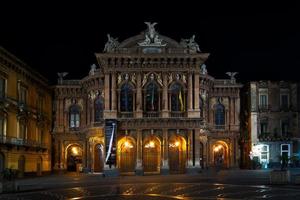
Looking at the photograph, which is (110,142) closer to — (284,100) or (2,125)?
(2,125)

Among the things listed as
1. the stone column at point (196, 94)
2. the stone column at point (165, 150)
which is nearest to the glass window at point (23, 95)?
the stone column at point (165, 150)

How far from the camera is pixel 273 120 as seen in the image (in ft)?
247

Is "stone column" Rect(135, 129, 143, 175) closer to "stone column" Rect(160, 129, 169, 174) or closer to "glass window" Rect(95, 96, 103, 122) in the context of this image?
"stone column" Rect(160, 129, 169, 174)

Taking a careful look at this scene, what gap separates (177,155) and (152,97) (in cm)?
716

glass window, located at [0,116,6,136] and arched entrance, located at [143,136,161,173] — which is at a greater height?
glass window, located at [0,116,6,136]

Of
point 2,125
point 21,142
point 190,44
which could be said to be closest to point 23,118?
point 21,142

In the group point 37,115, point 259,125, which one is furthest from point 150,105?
point 259,125

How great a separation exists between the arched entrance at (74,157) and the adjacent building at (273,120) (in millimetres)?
22698

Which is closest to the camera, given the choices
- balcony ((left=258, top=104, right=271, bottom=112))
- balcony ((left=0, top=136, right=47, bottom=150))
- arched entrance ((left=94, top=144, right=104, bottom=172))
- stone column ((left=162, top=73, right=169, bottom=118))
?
balcony ((left=0, top=136, right=47, bottom=150))

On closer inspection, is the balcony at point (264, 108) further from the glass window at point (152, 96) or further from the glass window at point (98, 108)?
the glass window at point (98, 108)

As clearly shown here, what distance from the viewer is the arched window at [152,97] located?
205 ft

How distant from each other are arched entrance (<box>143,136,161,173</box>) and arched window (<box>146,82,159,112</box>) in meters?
3.61

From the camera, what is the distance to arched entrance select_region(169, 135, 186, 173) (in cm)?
6288

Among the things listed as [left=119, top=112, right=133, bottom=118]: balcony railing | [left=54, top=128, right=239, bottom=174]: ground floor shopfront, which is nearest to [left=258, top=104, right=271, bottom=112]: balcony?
[left=54, top=128, right=239, bottom=174]: ground floor shopfront
